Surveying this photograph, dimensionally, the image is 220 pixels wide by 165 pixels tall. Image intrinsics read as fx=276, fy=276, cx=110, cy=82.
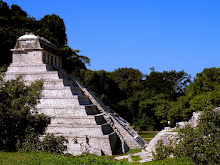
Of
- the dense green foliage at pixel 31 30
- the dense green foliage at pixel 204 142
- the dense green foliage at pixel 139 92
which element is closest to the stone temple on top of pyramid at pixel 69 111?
the dense green foliage at pixel 31 30

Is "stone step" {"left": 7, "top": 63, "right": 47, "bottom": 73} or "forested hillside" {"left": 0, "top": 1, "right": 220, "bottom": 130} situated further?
"forested hillside" {"left": 0, "top": 1, "right": 220, "bottom": 130}

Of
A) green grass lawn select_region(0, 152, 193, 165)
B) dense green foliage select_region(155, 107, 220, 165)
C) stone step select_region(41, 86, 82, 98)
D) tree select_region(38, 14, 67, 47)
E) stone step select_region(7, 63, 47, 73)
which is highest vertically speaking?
tree select_region(38, 14, 67, 47)

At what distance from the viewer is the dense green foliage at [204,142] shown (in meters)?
12.5

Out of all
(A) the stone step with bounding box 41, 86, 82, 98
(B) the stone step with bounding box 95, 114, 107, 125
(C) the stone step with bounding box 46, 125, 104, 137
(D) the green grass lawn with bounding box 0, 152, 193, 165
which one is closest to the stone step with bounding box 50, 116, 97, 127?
(C) the stone step with bounding box 46, 125, 104, 137

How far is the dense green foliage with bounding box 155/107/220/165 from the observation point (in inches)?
493

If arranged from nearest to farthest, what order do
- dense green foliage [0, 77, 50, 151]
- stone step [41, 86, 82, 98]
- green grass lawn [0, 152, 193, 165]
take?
green grass lawn [0, 152, 193, 165] < dense green foliage [0, 77, 50, 151] < stone step [41, 86, 82, 98]

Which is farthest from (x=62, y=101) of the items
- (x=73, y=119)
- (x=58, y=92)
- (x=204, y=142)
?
(x=204, y=142)

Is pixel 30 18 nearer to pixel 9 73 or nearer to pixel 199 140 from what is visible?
pixel 9 73

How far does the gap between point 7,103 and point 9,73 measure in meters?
11.7

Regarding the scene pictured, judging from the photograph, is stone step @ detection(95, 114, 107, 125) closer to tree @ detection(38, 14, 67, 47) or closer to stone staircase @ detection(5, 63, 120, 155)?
stone staircase @ detection(5, 63, 120, 155)

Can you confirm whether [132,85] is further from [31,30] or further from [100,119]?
[100,119]

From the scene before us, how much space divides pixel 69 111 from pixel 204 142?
1442cm

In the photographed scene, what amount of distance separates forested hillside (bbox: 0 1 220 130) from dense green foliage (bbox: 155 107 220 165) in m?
20.0

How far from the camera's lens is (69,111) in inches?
981
